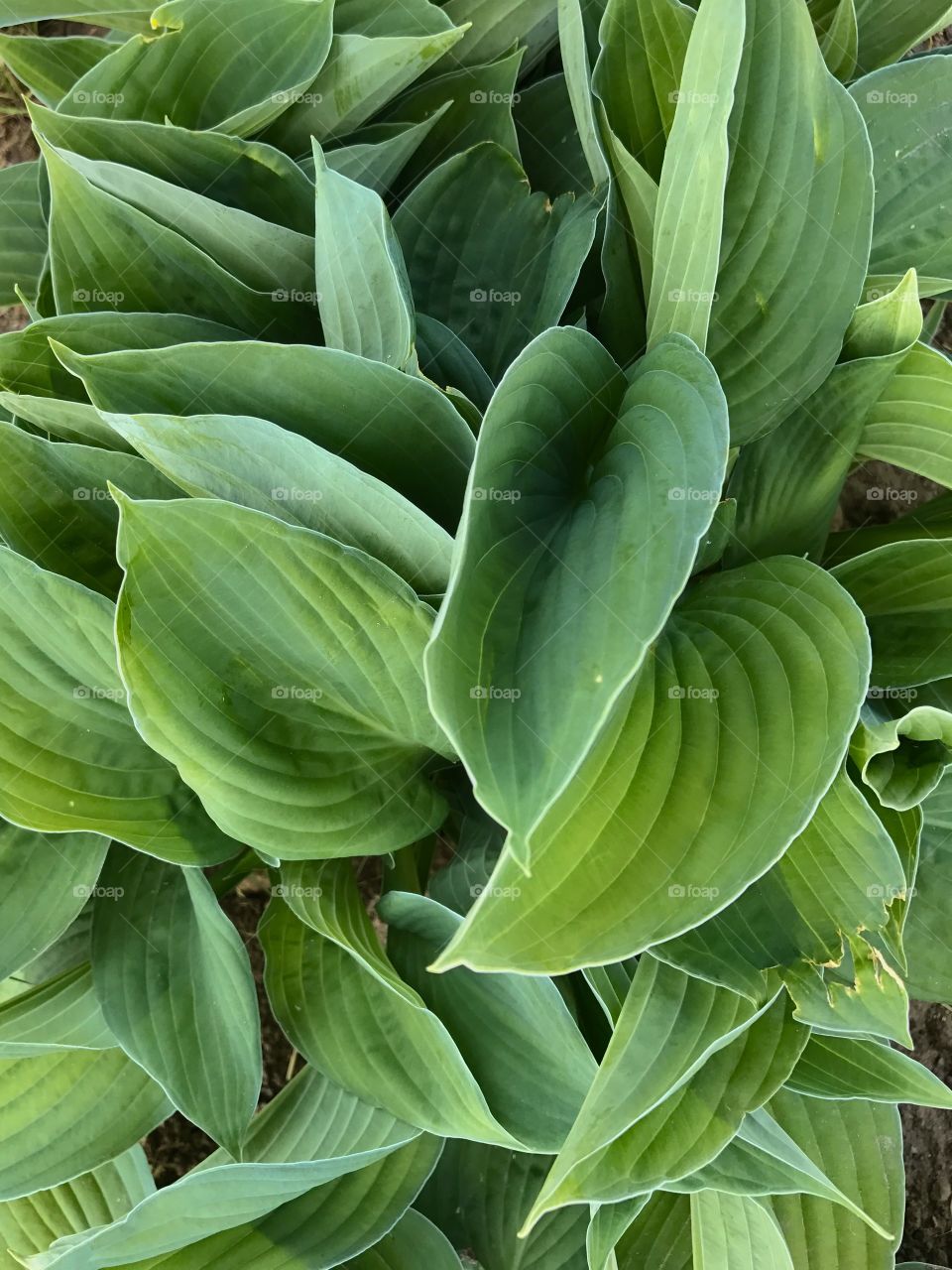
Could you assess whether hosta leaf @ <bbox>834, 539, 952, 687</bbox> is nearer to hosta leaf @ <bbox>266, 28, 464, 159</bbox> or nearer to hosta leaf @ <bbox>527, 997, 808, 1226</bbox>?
hosta leaf @ <bbox>527, 997, 808, 1226</bbox>

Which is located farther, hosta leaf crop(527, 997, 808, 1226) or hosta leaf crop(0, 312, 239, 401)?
hosta leaf crop(0, 312, 239, 401)

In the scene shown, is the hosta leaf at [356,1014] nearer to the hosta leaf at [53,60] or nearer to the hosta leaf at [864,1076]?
the hosta leaf at [864,1076]

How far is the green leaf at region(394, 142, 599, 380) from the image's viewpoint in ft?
2.57

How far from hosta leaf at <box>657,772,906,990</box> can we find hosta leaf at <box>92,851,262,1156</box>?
29 cm

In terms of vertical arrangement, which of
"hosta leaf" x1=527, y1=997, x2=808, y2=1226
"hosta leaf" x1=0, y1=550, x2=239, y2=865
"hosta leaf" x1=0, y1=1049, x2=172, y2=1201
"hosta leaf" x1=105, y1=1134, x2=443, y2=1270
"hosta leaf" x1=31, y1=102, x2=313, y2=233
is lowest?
"hosta leaf" x1=105, y1=1134, x2=443, y2=1270

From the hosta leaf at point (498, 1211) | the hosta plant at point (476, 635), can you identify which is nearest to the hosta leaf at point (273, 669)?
the hosta plant at point (476, 635)

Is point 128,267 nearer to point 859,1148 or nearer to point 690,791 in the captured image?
point 690,791

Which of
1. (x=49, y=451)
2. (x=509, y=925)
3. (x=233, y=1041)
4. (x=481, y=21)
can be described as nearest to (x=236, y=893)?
(x=233, y=1041)

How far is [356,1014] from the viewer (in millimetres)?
676

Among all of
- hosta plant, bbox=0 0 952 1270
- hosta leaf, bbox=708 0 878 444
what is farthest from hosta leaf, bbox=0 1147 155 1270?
hosta leaf, bbox=708 0 878 444

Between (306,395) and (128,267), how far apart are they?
24 cm

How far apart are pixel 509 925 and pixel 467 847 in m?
0.29

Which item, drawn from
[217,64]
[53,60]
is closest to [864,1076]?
[217,64]

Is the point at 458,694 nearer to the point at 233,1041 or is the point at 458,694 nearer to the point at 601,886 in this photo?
the point at 601,886
